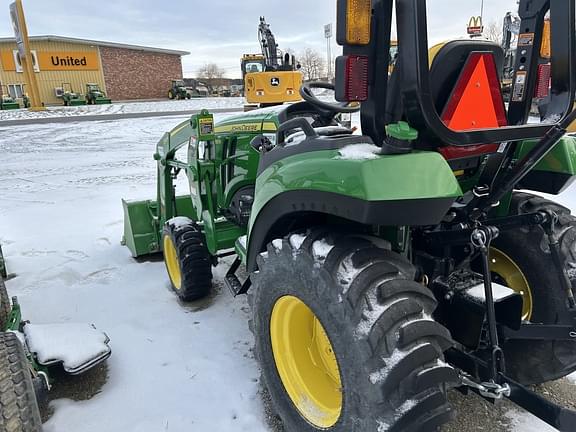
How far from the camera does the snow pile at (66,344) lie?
2.57m

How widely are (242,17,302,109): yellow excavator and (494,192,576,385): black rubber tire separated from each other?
1486 centimetres

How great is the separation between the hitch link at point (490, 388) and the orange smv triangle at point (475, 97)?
3.20 feet

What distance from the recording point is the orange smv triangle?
1.75 meters

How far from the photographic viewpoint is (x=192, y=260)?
3.62m

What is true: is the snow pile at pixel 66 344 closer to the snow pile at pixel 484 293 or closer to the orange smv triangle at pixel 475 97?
the snow pile at pixel 484 293

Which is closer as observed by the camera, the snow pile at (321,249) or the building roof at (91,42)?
the snow pile at (321,249)

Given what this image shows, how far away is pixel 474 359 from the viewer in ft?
6.26

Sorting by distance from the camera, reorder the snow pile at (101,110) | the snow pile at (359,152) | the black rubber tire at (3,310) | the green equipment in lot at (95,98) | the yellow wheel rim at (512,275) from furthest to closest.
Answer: the green equipment in lot at (95,98) → the snow pile at (101,110) → the black rubber tire at (3,310) → the yellow wheel rim at (512,275) → the snow pile at (359,152)

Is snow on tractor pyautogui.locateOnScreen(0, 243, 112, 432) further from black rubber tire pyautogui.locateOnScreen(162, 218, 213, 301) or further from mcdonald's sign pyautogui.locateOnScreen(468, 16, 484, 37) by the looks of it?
mcdonald's sign pyautogui.locateOnScreen(468, 16, 484, 37)

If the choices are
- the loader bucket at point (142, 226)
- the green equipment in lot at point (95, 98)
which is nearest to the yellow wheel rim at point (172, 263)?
the loader bucket at point (142, 226)

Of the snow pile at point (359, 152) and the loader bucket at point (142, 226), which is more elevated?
the snow pile at point (359, 152)

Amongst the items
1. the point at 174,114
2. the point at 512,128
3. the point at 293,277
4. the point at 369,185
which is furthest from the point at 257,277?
the point at 174,114

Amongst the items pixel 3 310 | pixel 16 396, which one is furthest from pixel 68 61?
pixel 16 396

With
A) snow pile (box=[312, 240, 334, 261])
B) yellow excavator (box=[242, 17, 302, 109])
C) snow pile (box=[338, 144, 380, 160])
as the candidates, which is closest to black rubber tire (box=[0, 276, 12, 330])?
snow pile (box=[312, 240, 334, 261])
